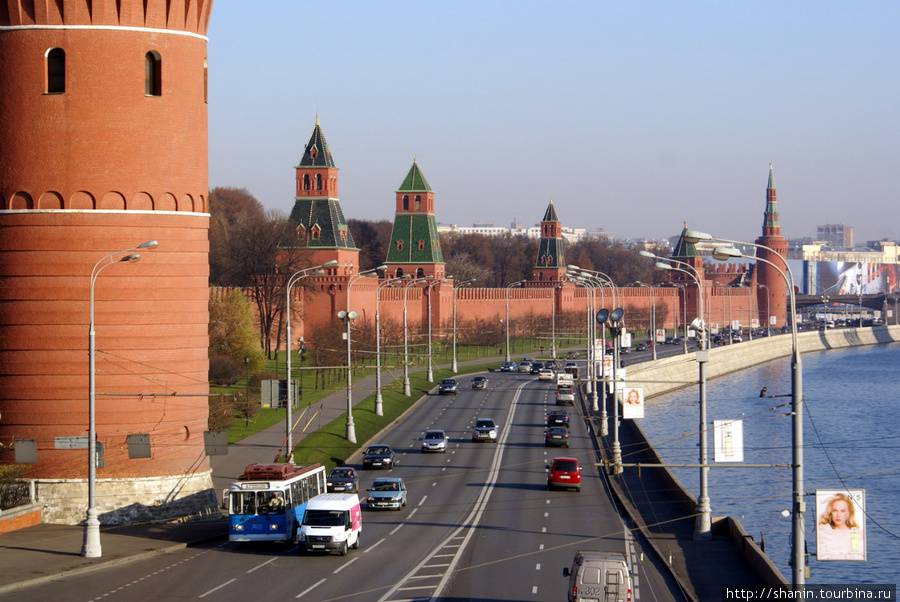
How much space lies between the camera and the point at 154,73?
112 feet

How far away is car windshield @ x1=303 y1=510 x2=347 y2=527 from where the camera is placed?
2733 centimetres

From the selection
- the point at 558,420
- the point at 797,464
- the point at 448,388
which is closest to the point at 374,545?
the point at 797,464

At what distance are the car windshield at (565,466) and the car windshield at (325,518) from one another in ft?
43.0

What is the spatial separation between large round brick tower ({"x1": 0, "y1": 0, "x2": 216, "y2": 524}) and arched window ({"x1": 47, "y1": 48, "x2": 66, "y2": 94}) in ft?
0.12

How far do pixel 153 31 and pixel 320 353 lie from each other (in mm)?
38508

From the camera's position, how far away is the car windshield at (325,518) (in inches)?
1076

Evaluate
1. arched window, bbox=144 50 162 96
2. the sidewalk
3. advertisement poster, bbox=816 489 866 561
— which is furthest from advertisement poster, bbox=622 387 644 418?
advertisement poster, bbox=816 489 866 561

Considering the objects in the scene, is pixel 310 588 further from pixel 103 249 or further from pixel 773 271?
pixel 773 271

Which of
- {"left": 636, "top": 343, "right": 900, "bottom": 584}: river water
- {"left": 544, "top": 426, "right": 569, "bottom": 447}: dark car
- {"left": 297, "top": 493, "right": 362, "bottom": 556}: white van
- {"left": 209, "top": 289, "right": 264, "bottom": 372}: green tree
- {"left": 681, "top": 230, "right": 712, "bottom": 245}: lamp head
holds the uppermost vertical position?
{"left": 681, "top": 230, "right": 712, "bottom": 245}: lamp head

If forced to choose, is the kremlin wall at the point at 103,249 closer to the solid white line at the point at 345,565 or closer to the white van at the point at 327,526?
the white van at the point at 327,526

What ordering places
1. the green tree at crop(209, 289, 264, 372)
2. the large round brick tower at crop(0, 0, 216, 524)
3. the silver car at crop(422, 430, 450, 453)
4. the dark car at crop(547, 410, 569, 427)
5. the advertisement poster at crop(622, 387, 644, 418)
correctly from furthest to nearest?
the green tree at crop(209, 289, 264, 372) < the dark car at crop(547, 410, 569, 427) < the silver car at crop(422, 430, 450, 453) < the advertisement poster at crop(622, 387, 644, 418) < the large round brick tower at crop(0, 0, 216, 524)

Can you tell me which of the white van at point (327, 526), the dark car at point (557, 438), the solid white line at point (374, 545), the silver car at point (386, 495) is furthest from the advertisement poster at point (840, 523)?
the dark car at point (557, 438)

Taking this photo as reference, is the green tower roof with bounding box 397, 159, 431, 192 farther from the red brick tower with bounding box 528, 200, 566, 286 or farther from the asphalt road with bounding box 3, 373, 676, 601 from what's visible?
the asphalt road with bounding box 3, 373, 676, 601

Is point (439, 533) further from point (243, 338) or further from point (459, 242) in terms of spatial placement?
point (459, 242)
